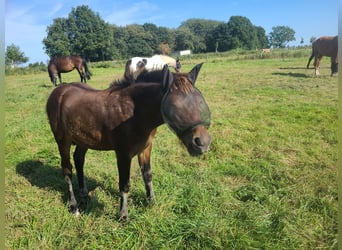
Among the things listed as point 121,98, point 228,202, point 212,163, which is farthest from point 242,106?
point 121,98

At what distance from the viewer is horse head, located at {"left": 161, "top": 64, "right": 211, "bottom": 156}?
245 cm

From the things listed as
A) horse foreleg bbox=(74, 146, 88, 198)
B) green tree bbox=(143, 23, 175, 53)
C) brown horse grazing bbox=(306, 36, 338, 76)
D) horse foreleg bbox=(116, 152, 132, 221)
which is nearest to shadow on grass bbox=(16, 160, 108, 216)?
horse foreleg bbox=(74, 146, 88, 198)

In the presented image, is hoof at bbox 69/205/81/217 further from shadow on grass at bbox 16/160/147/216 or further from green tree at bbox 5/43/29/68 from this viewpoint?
green tree at bbox 5/43/29/68

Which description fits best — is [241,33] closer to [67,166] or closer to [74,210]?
[67,166]

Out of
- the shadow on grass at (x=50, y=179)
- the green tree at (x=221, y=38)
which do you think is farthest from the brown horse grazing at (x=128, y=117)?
the green tree at (x=221, y=38)

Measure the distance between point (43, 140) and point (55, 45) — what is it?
2719 centimetres

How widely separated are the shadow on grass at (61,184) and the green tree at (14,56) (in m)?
30.2

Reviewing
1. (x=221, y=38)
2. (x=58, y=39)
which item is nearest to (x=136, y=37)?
(x=221, y=38)

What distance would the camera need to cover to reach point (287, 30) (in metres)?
67.2

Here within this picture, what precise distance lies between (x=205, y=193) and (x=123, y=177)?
3.82 ft

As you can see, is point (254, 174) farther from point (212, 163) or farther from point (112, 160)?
point (112, 160)

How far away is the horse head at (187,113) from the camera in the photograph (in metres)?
2.45

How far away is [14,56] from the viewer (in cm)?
3195

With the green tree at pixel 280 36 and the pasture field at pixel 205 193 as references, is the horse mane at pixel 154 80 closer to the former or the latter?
the pasture field at pixel 205 193
